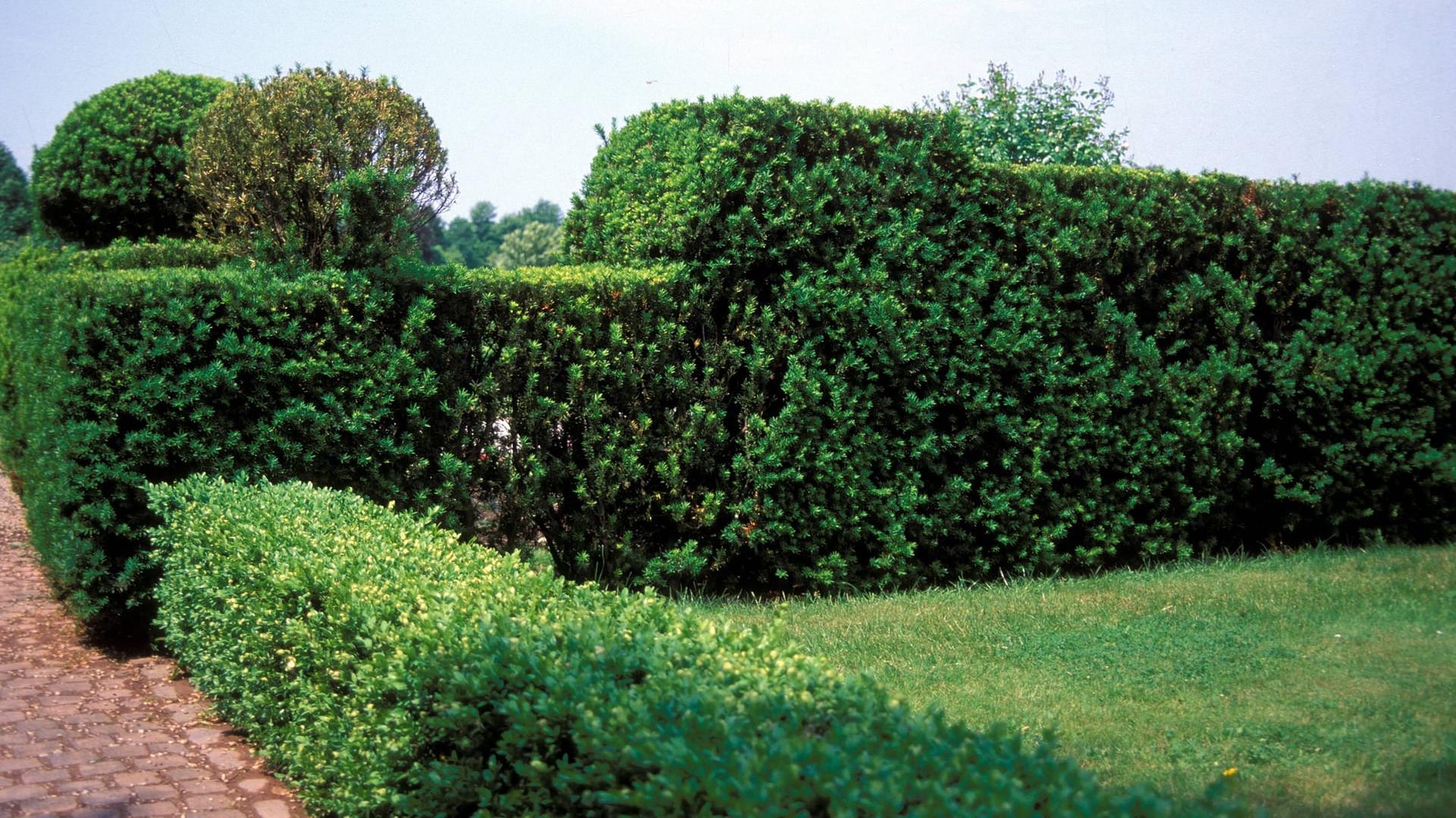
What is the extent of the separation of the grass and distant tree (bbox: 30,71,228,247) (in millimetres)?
10039

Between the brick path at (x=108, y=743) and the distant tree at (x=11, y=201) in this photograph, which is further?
the distant tree at (x=11, y=201)

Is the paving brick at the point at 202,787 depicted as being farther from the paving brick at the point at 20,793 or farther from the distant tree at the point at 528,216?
the distant tree at the point at 528,216

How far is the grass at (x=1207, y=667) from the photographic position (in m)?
4.95

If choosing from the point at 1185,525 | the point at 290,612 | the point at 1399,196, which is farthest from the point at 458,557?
the point at 1399,196

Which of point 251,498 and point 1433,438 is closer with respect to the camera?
point 251,498

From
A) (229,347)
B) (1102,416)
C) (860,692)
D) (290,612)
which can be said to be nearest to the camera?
(860,692)

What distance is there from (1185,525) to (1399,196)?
414 cm

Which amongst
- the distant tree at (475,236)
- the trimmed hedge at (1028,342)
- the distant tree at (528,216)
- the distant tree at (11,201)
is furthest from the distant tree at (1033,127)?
the distant tree at (528,216)

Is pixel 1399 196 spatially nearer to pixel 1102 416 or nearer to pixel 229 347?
pixel 1102 416

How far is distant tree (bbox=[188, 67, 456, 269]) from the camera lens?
25.5 ft

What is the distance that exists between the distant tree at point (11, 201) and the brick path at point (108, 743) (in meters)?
39.5

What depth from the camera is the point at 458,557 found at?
17.7ft

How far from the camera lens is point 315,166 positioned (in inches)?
308

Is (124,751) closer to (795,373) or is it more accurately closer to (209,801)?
(209,801)
